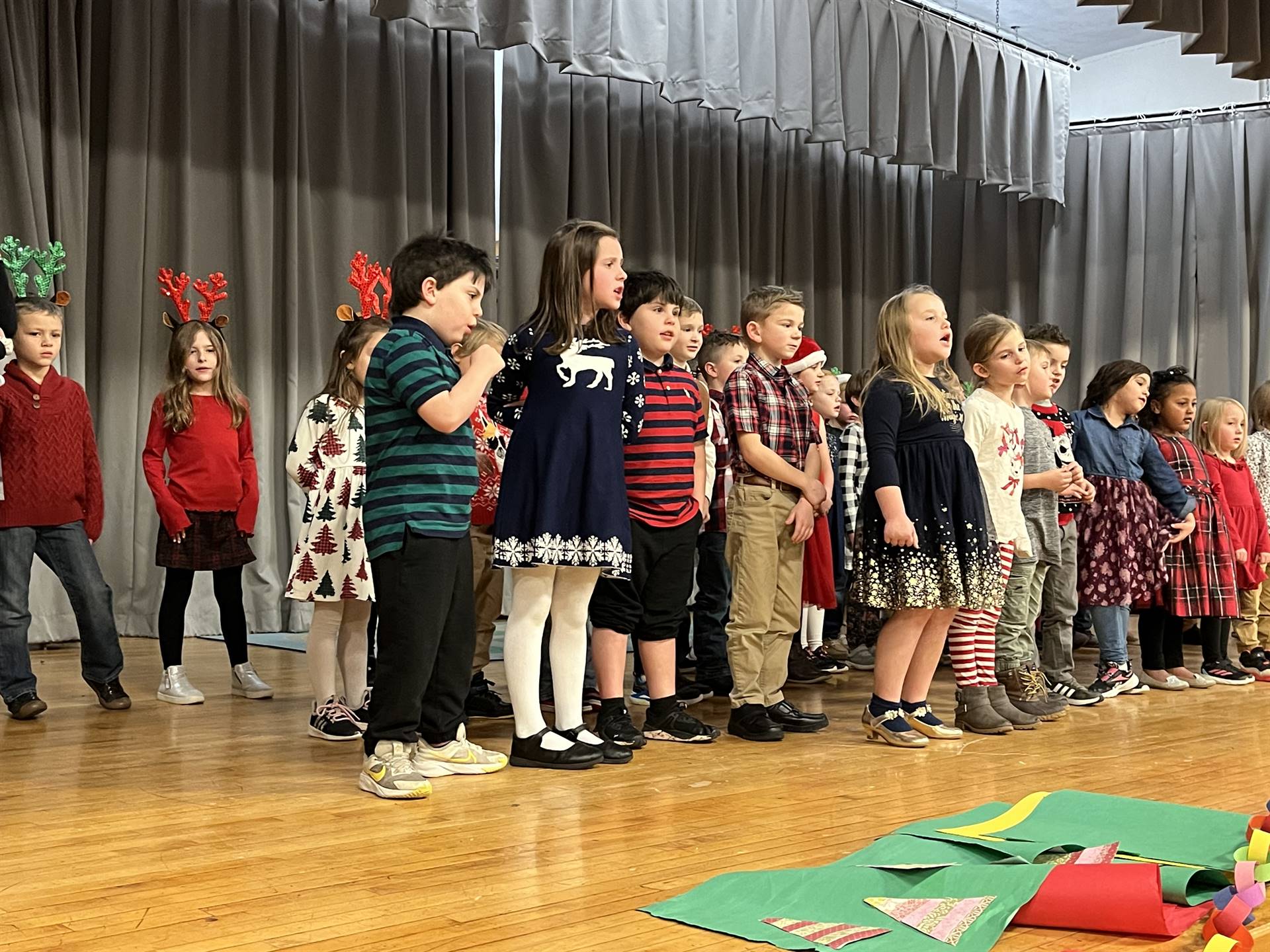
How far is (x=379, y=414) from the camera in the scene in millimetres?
2562

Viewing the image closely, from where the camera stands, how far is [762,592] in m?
3.23

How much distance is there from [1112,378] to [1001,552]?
106 cm

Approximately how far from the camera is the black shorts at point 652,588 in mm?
3043

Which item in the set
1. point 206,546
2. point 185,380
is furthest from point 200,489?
point 185,380

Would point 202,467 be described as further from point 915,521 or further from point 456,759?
point 915,521

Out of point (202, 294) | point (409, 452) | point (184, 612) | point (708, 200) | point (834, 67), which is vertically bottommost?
point (184, 612)

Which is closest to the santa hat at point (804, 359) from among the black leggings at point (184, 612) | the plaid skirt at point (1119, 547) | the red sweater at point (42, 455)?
the plaid skirt at point (1119, 547)

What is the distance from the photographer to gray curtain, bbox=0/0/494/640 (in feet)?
15.8

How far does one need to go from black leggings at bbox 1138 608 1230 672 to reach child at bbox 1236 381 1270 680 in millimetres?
157

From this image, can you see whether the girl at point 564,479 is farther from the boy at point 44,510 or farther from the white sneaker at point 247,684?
the boy at point 44,510

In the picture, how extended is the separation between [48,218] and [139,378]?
27.3 inches

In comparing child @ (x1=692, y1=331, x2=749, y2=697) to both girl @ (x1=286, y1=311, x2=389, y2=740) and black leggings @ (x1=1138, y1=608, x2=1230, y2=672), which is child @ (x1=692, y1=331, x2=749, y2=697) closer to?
girl @ (x1=286, y1=311, x2=389, y2=740)

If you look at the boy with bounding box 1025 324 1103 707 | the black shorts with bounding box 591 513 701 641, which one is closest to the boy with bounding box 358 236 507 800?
the black shorts with bounding box 591 513 701 641

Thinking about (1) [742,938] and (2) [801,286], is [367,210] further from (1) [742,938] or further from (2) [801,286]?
(1) [742,938]
